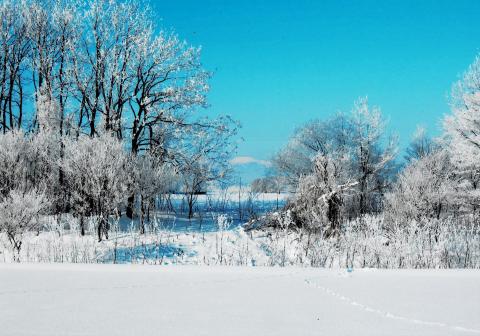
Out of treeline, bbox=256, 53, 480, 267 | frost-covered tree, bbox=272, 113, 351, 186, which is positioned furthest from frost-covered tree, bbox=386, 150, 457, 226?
frost-covered tree, bbox=272, 113, 351, 186

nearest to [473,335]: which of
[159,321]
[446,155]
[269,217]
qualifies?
[159,321]

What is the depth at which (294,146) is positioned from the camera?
102 feet

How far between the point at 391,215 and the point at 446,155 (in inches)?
514

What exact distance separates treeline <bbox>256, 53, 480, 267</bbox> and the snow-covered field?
316cm

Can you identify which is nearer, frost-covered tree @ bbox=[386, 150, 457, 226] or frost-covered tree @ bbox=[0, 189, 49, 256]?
frost-covered tree @ bbox=[0, 189, 49, 256]

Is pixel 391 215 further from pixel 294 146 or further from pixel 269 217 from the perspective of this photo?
pixel 294 146

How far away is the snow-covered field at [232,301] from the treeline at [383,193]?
3158 millimetres

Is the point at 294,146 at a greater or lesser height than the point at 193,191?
greater

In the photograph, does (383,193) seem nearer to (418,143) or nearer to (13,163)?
(418,143)

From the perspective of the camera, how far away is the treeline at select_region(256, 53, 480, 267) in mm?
8375

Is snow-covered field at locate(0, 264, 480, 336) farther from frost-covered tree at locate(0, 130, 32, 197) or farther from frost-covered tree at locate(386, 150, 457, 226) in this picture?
frost-covered tree at locate(0, 130, 32, 197)

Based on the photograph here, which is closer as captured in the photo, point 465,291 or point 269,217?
point 465,291

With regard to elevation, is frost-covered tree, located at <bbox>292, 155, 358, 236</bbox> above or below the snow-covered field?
above

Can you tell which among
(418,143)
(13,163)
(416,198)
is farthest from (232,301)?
(418,143)
